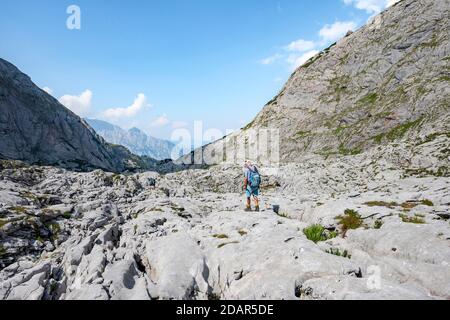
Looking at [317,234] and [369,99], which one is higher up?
[369,99]

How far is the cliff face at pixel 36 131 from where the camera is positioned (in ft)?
459

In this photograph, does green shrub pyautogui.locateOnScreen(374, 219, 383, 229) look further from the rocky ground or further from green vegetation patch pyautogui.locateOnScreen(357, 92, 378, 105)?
green vegetation patch pyautogui.locateOnScreen(357, 92, 378, 105)

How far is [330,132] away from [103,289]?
Answer: 102 metres

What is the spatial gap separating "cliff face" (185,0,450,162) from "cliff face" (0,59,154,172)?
292 ft

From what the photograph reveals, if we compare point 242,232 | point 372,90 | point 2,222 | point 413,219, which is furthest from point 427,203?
point 372,90

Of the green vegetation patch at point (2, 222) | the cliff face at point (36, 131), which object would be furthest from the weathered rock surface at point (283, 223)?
the cliff face at point (36, 131)

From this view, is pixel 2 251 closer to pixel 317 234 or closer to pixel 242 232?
pixel 242 232

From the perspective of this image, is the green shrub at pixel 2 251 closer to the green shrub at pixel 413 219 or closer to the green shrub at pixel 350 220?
the green shrub at pixel 350 220

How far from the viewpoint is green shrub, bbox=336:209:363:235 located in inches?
736

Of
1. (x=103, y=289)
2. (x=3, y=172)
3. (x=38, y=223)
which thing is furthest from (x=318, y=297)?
(x=3, y=172)

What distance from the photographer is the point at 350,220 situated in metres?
19.5

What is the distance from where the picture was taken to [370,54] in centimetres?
12038

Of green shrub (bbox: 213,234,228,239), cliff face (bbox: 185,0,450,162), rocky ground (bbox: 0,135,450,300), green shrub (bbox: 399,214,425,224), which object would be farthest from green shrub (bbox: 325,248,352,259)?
cliff face (bbox: 185,0,450,162)

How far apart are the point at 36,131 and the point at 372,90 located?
162636 millimetres
